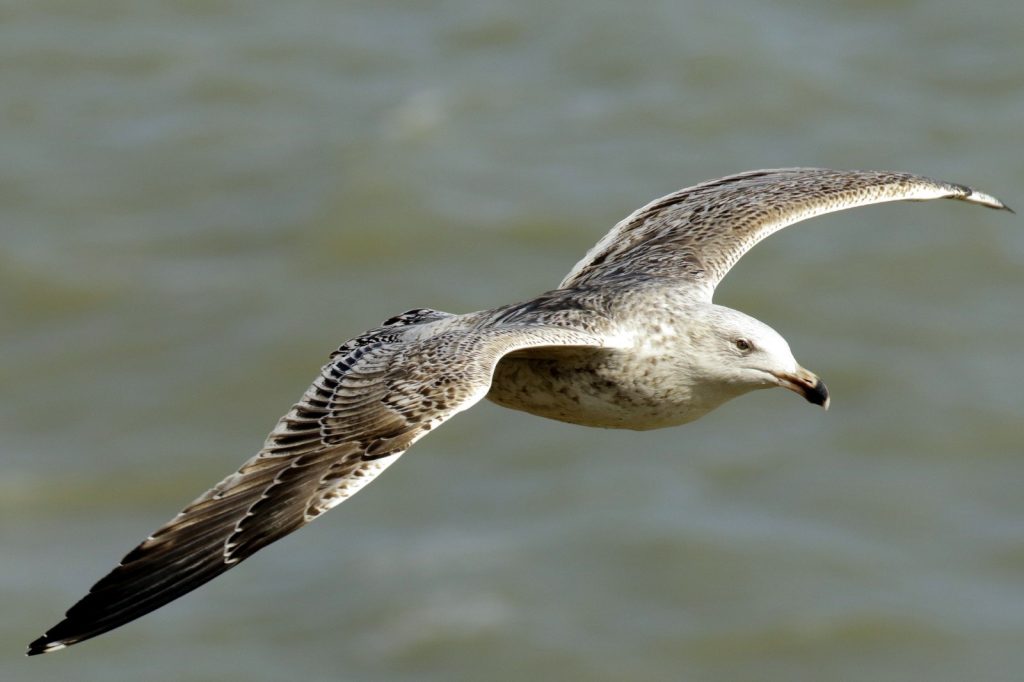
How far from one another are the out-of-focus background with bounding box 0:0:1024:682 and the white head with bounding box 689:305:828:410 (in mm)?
14895

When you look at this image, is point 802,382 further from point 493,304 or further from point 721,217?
point 493,304

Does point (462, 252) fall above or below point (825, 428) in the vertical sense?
above

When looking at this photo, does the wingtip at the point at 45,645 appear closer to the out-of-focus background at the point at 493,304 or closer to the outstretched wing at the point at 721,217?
the outstretched wing at the point at 721,217

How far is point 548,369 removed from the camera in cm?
1132

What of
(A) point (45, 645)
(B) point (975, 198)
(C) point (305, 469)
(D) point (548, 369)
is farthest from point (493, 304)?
(A) point (45, 645)

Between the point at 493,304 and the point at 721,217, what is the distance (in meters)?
17.3

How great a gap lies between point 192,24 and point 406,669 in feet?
58.4

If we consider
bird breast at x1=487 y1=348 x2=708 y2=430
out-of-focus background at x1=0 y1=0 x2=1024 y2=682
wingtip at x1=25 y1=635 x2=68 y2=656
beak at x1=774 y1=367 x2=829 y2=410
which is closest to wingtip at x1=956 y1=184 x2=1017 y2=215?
beak at x1=774 y1=367 x2=829 y2=410

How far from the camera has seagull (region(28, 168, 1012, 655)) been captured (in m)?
9.56

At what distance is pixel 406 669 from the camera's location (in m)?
26.1

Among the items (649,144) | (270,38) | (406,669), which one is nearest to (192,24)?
(270,38)

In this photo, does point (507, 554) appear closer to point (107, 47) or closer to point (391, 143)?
point (391, 143)

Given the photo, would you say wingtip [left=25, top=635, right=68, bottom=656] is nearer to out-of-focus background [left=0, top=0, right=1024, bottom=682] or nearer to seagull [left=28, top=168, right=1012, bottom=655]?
seagull [left=28, top=168, right=1012, bottom=655]

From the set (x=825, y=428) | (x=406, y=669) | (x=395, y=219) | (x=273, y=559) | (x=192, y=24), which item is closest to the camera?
(x=406, y=669)
